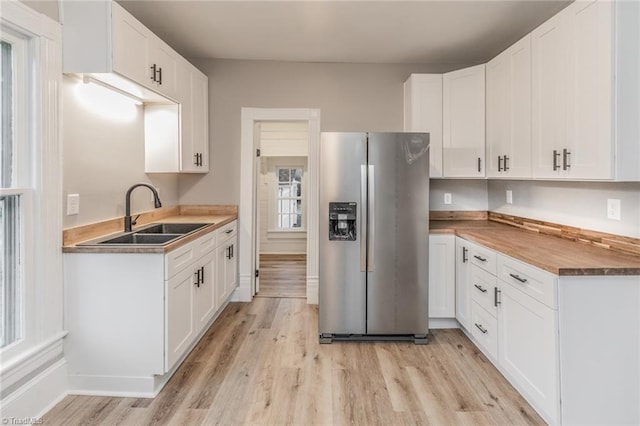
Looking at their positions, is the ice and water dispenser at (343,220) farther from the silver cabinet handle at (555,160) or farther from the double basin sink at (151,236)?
the silver cabinet handle at (555,160)

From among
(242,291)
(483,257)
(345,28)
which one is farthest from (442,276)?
(345,28)

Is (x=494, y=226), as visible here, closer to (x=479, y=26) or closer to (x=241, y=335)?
(x=479, y=26)

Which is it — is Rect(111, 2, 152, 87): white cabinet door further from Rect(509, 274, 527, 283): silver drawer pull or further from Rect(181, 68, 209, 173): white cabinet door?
Rect(509, 274, 527, 283): silver drawer pull

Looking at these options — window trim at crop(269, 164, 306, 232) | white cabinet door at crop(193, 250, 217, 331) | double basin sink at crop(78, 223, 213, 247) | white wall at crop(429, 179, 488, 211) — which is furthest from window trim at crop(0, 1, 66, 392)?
window trim at crop(269, 164, 306, 232)

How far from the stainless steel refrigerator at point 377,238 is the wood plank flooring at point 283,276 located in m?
1.30

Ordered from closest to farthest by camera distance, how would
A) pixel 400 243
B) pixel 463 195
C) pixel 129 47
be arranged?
pixel 129 47 < pixel 400 243 < pixel 463 195

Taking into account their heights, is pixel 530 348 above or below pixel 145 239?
below

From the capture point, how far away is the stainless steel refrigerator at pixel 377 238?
9.33 feet

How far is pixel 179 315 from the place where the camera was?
7.64ft

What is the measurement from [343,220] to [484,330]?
129 centimetres

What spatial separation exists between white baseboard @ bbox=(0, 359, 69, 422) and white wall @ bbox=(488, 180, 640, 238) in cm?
338

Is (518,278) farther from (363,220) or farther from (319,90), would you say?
(319,90)

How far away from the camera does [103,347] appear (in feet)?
7.00

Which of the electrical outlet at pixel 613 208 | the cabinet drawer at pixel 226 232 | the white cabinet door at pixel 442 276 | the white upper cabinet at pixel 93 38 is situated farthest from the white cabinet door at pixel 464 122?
the white upper cabinet at pixel 93 38
